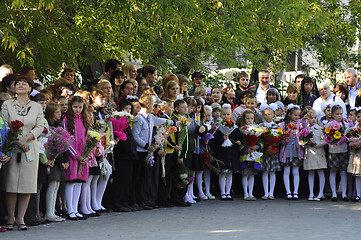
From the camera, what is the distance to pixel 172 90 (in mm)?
14602

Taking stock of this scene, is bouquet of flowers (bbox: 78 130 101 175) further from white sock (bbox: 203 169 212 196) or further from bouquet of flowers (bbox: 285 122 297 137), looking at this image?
bouquet of flowers (bbox: 285 122 297 137)

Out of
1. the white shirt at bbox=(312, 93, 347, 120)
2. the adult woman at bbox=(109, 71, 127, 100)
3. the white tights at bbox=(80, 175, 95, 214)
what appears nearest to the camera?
the white tights at bbox=(80, 175, 95, 214)

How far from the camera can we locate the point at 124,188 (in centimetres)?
1295

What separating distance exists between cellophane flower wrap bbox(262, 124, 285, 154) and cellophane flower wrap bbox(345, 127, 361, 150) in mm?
1298

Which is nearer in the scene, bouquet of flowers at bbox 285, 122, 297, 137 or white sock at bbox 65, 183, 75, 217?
white sock at bbox 65, 183, 75, 217

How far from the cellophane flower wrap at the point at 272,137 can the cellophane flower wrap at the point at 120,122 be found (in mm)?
3611

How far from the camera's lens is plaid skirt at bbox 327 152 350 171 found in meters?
15.4

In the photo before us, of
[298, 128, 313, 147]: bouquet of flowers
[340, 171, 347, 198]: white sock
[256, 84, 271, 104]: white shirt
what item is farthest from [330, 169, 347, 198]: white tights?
[256, 84, 271, 104]: white shirt

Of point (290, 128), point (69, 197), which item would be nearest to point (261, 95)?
point (290, 128)

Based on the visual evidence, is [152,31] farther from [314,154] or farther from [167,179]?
[314,154]

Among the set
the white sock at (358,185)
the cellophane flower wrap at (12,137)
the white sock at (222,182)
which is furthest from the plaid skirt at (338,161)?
the cellophane flower wrap at (12,137)

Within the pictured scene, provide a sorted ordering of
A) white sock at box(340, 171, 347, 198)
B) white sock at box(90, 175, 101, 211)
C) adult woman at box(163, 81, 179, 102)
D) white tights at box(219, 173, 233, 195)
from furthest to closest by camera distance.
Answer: white sock at box(340, 171, 347, 198), white tights at box(219, 173, 233, 195), adult woman at box(163, 81, 179, 102), white sock at box(90, 175, 101, 211)

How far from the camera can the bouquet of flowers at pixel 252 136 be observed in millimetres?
15102

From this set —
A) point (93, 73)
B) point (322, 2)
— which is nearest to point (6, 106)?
point (93, 73)
